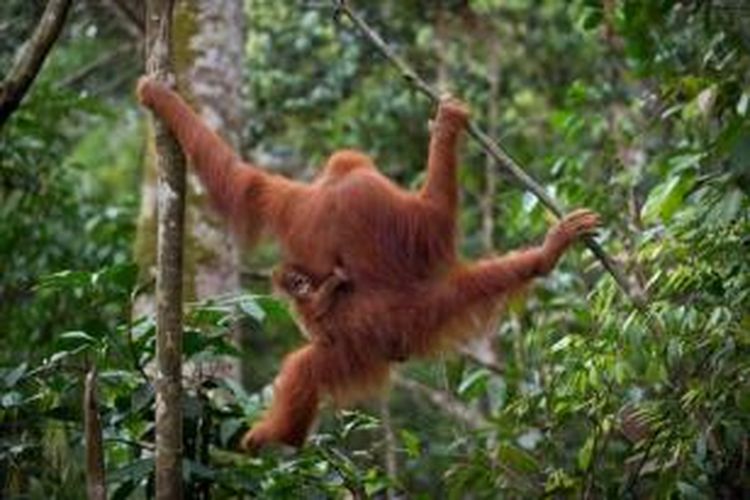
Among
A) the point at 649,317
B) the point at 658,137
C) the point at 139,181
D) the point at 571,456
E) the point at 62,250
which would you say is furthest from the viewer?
the point at 139,181

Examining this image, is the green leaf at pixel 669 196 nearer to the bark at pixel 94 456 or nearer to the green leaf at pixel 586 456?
the green leaf at pixel 586 456

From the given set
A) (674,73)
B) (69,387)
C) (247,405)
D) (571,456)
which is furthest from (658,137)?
(69,387)

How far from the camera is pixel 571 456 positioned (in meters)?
6.58

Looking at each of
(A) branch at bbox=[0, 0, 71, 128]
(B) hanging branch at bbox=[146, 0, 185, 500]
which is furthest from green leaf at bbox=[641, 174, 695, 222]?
(A) branch at bbox=[0, 0, 71, 128]

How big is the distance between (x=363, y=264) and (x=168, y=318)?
107 cm

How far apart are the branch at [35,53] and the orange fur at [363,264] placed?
629 millimetres

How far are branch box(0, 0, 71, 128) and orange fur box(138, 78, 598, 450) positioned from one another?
629 mm

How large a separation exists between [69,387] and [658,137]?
470 cm

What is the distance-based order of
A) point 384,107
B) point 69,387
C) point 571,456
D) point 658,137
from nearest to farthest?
point 69,387 → point 571,456 → point 658,137 → point 384,107

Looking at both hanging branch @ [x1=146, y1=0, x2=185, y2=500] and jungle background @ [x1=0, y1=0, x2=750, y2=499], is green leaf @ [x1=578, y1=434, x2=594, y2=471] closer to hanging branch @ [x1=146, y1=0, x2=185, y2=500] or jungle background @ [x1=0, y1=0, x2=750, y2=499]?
jungle background @ [x1=0, y1=0, x2=750, y2=499]

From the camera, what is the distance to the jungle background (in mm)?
4414

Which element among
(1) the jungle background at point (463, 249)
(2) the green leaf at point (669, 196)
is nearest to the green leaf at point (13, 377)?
(1) the jungle background at point (463, 249)

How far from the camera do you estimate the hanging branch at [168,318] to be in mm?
3977

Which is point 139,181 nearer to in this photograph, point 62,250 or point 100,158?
point 100,158
